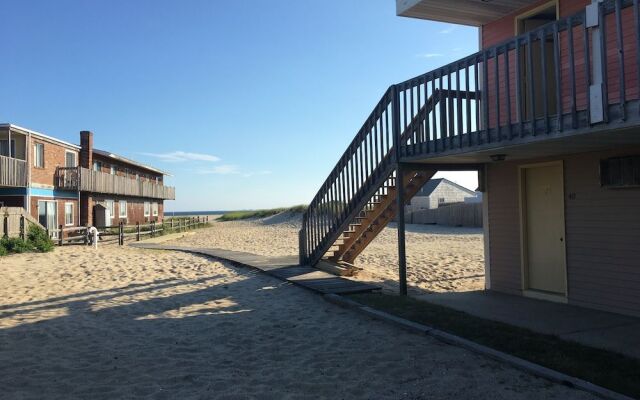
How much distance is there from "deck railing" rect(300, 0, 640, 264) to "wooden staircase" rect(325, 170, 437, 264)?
538 mm

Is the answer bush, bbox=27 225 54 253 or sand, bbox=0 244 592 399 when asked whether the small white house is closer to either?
bush, bbox=27 225 54 253

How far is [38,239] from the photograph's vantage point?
59.9ft

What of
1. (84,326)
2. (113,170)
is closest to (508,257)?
(84,326)

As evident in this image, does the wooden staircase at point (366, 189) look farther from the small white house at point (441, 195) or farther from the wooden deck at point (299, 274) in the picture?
the small white house at point (441, 195)

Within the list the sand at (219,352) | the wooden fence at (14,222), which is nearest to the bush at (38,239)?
the wooden fence at (14,222)

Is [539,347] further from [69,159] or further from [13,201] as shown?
[69,159]

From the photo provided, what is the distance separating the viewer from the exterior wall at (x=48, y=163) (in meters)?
25.3

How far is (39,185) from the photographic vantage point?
1017 inches

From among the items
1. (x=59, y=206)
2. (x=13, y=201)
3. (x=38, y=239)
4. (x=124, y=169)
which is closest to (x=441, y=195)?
(x=124, y=169)

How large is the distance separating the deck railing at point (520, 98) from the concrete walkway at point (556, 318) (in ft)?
7.80

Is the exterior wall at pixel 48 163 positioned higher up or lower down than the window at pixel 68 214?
higher up

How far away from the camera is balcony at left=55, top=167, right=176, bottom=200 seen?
28.1 metres

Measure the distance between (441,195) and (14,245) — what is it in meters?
45.4

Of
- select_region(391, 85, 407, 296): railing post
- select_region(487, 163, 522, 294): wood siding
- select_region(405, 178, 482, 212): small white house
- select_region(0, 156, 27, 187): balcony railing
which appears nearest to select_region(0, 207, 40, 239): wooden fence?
select_region(0, 156, 27, 187): balcony railing
